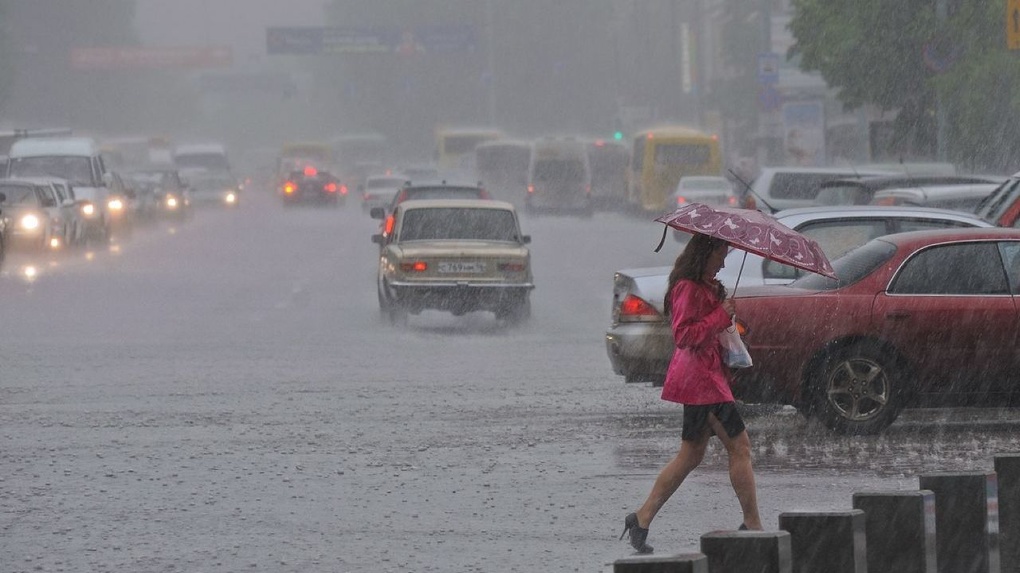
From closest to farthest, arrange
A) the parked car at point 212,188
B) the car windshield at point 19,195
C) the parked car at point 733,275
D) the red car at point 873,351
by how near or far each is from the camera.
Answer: the red car at point 873,351 < the parked car at point 733,275 < the car windshield at point 19,195 < the parked car at point 212,188

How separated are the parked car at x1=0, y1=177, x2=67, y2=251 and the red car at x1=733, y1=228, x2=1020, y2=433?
2575 cm

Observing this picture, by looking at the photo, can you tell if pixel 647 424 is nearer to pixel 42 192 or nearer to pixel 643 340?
pixel 643 340

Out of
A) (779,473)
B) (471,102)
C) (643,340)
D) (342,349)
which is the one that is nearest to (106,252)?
(342,349)

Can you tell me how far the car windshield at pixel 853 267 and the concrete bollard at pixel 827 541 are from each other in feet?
19.8

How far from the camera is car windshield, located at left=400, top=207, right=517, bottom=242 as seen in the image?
2195cm

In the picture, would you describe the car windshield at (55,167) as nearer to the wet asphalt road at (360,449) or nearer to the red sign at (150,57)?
the wet asphalt road at (360,449)

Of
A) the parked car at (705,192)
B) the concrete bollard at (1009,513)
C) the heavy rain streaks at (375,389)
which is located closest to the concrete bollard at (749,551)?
the concrete bollard at (1009,513)

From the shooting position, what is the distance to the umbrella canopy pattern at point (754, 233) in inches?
326

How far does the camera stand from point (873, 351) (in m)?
12.0

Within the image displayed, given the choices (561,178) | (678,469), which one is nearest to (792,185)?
(678,469)

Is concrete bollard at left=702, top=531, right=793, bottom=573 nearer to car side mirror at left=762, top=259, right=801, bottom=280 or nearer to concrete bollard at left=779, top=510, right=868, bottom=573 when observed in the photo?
concrete bollard at left=779, top=510, right=868, bottom=573

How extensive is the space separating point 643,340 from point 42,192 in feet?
85.1

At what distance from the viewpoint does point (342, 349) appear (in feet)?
60.1

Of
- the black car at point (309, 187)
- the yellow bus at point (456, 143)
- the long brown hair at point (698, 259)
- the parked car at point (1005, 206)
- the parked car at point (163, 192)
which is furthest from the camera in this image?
the yellow bus at point (456, 143)
